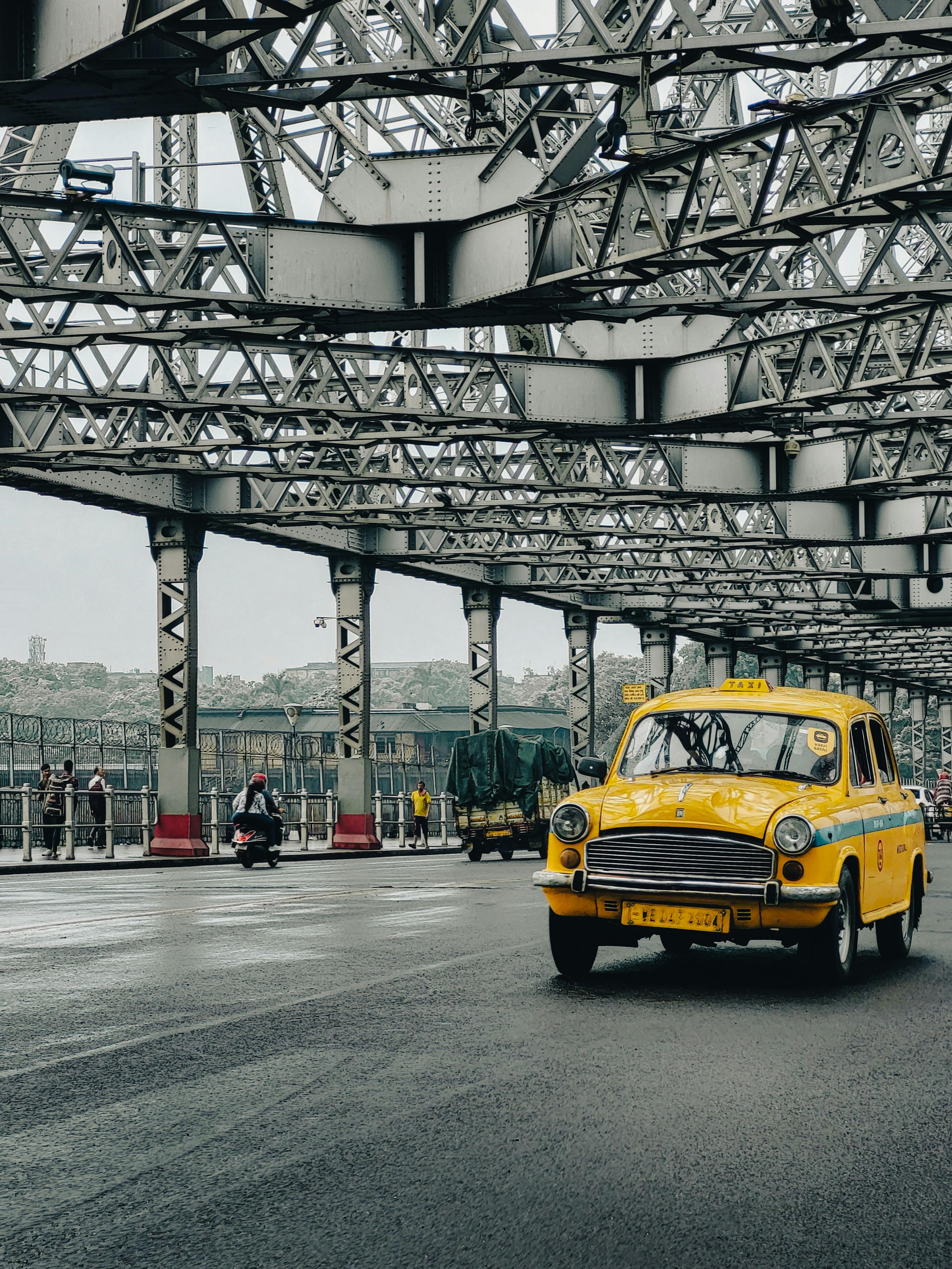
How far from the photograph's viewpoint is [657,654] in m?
59.2

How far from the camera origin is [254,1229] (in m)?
4.69

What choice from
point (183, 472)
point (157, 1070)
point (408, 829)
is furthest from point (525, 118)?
point (408, 829)

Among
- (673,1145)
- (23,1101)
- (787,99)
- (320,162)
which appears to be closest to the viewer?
(673,1145)

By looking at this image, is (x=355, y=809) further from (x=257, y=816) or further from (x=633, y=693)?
(x=633, y=693)

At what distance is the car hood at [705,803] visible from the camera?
9.97m

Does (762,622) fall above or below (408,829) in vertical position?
above

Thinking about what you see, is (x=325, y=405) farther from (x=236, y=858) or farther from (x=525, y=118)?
(x=236, y=858)

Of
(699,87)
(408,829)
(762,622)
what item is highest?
(699,87)

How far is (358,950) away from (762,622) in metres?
44.9

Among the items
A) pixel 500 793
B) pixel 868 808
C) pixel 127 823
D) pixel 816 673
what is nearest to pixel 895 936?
pixel 868 808

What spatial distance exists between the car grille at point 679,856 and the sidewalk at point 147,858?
18.3 metres

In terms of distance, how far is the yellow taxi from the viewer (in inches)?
388

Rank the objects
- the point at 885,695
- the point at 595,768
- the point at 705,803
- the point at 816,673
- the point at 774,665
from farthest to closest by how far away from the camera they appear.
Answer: the point at 885,695
the point at 816,673
the point at 774,665
the point at 595,768
the point at 705,803

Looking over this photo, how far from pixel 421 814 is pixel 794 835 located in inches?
1502
